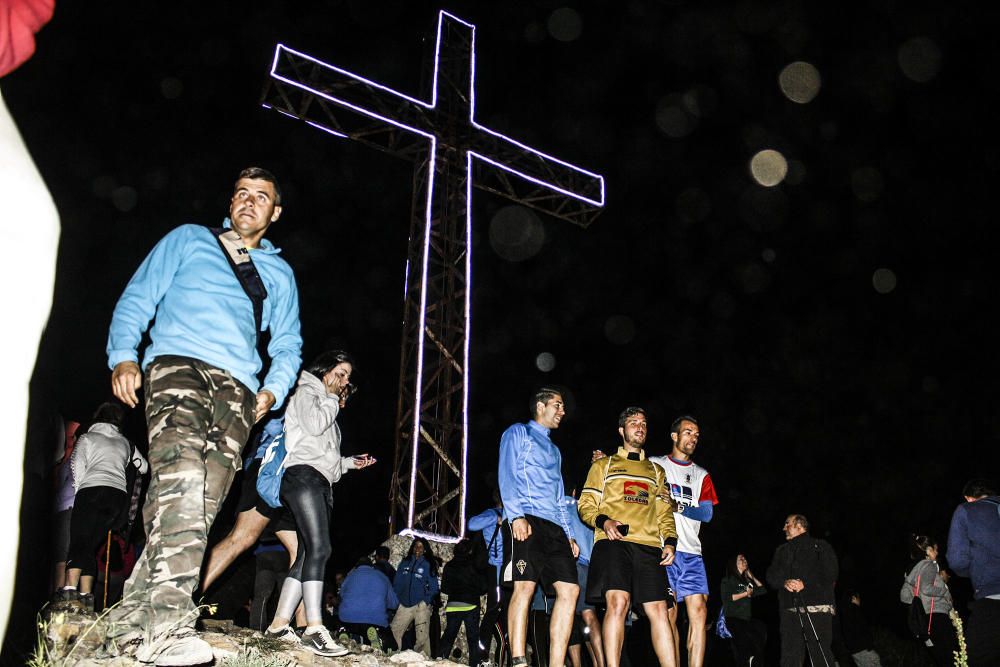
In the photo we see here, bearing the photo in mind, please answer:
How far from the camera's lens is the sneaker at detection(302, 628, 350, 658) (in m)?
4.20

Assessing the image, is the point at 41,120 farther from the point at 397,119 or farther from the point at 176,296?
the point at 397,119

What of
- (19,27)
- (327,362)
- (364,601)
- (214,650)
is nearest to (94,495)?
(327,362)

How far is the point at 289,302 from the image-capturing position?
13.5 feet

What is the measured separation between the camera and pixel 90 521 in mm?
5676

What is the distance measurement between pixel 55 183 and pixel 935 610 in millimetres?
8405

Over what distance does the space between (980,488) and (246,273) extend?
517 centimetres

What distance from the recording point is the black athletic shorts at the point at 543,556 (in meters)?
5.26

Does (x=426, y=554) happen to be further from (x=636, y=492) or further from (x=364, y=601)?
(x=636, y=492)

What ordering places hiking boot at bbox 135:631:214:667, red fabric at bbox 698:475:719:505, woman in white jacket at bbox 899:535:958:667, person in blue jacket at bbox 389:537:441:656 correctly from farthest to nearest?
person in blue jacket at bbox 389:537:441:656 < woman in white jacket at bbox 899:535:958:667 < red fabric at bbox 698:475:719:505 < hiking boot at bbox 135:631:214:667

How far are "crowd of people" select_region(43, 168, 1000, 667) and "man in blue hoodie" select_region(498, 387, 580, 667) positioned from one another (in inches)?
0.5

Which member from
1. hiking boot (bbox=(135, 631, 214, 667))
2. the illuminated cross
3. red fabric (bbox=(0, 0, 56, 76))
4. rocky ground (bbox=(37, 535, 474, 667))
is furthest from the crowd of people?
red fabric (bbox=(0, 0, 56, 76))

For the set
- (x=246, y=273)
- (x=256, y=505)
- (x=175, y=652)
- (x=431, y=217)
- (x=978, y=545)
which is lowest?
(x=175, y=652)

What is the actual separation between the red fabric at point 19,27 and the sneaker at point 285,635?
3500mm

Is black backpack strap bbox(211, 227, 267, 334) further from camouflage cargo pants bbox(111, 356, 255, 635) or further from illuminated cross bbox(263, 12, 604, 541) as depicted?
illuminated cross bbox(263, 12, 604, 541)
